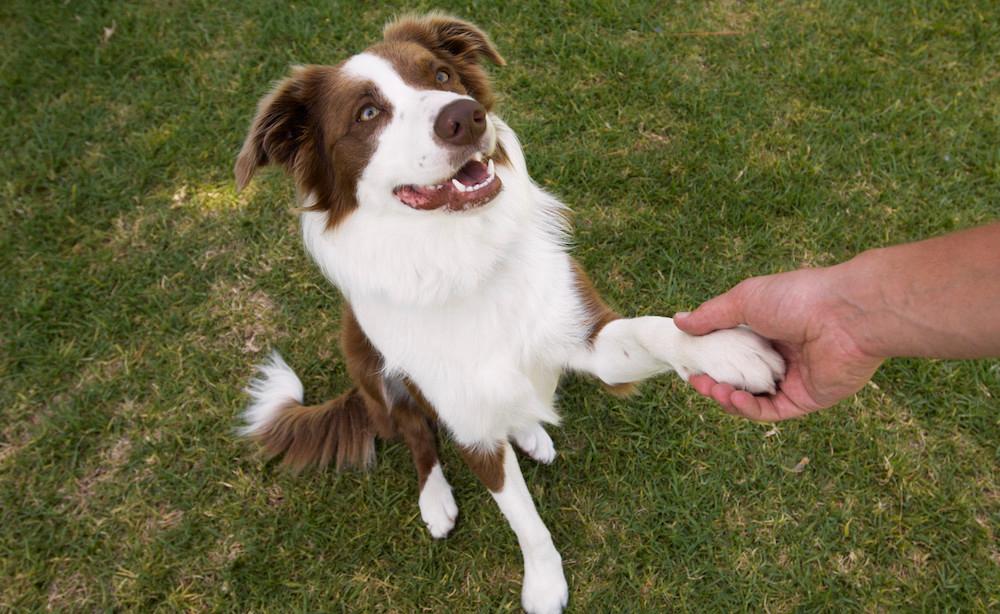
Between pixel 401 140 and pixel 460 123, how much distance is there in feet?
0.78

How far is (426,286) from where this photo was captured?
2.23m

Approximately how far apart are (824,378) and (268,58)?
4.13 meters

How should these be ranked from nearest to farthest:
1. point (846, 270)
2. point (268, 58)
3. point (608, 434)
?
point (846, 270)
point (608, 434)
point (268, 58)

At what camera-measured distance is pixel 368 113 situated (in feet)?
7.28

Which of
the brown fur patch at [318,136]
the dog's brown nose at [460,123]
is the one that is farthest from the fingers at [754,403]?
the brown fur patch at [318,136]

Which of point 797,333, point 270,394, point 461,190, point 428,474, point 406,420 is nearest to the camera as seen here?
point 797,333

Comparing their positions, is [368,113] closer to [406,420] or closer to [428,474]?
[406,420]

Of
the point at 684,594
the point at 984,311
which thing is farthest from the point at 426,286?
the point at 684,594

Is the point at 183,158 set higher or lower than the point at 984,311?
lower

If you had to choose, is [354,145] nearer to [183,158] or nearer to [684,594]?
[684,594]

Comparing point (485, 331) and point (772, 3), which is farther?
point (772, 3)

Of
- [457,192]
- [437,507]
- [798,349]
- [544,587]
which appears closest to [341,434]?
[437,507]

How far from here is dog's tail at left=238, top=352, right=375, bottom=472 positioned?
3.09m

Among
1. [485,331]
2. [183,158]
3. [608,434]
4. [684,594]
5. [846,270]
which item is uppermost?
[846,270]
